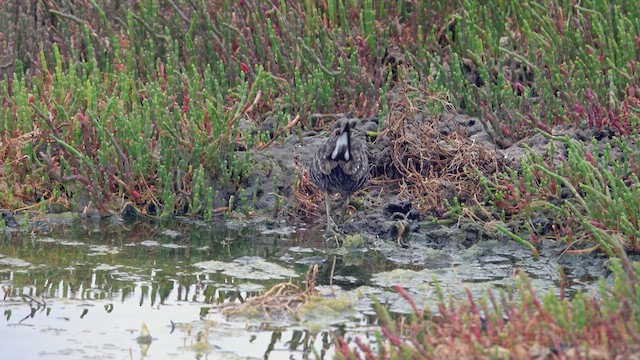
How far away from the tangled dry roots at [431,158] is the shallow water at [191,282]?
0.78 m

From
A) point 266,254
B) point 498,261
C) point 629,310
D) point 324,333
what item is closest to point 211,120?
point 266,254

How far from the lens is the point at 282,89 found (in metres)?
9.21

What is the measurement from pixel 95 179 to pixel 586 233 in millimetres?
3561

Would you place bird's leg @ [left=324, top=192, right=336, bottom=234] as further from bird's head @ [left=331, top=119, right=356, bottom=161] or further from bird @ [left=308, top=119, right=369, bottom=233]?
bird's head @ [left=331, top=119, right=356, bottom=161]

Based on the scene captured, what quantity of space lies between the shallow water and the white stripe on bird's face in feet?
2.09

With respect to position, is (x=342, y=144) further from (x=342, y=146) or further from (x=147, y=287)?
(x=147, y=287)

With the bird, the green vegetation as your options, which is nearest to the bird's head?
the bird

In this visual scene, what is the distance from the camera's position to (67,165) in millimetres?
7945

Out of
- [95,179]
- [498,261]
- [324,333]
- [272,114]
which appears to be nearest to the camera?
[324,333]

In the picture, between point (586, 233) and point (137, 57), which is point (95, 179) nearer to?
point (137, 57)

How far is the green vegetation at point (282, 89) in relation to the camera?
7.89 m

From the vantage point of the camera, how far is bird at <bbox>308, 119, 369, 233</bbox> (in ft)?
24.2

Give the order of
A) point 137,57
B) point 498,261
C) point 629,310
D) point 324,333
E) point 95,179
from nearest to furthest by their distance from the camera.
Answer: point 629,310 < point 324,333 < point 498,261 < point 95,179 < point 137,57

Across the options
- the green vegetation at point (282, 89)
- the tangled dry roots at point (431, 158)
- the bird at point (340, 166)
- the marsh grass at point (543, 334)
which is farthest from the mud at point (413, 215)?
the marsh grass at point (543, 334)
